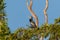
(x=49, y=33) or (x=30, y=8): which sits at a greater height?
(x=30, y=8)

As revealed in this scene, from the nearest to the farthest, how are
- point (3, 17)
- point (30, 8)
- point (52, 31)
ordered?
1. point (52, 31)
2. point (30, 8)
3. point (3, 17)

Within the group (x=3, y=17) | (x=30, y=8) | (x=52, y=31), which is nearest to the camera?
(x=52, y=31)

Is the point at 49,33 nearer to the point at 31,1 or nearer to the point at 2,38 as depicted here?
the point at 2,38

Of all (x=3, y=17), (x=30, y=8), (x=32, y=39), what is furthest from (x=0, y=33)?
(x=3, y=17)

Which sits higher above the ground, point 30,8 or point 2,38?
point 30,8

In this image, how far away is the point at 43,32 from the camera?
7609 mm

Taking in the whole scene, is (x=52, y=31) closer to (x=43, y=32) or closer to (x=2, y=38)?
(x=43, y=32)

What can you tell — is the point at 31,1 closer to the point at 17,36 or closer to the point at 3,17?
the point at 17,36

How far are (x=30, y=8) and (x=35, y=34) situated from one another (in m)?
4.55

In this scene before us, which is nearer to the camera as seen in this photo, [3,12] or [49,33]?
[49,33]

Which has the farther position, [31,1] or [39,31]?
[31,1]

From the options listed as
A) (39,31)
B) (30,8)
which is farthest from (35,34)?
Answer: (30,8)

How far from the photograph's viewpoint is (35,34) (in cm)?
772

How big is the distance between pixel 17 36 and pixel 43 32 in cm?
76
